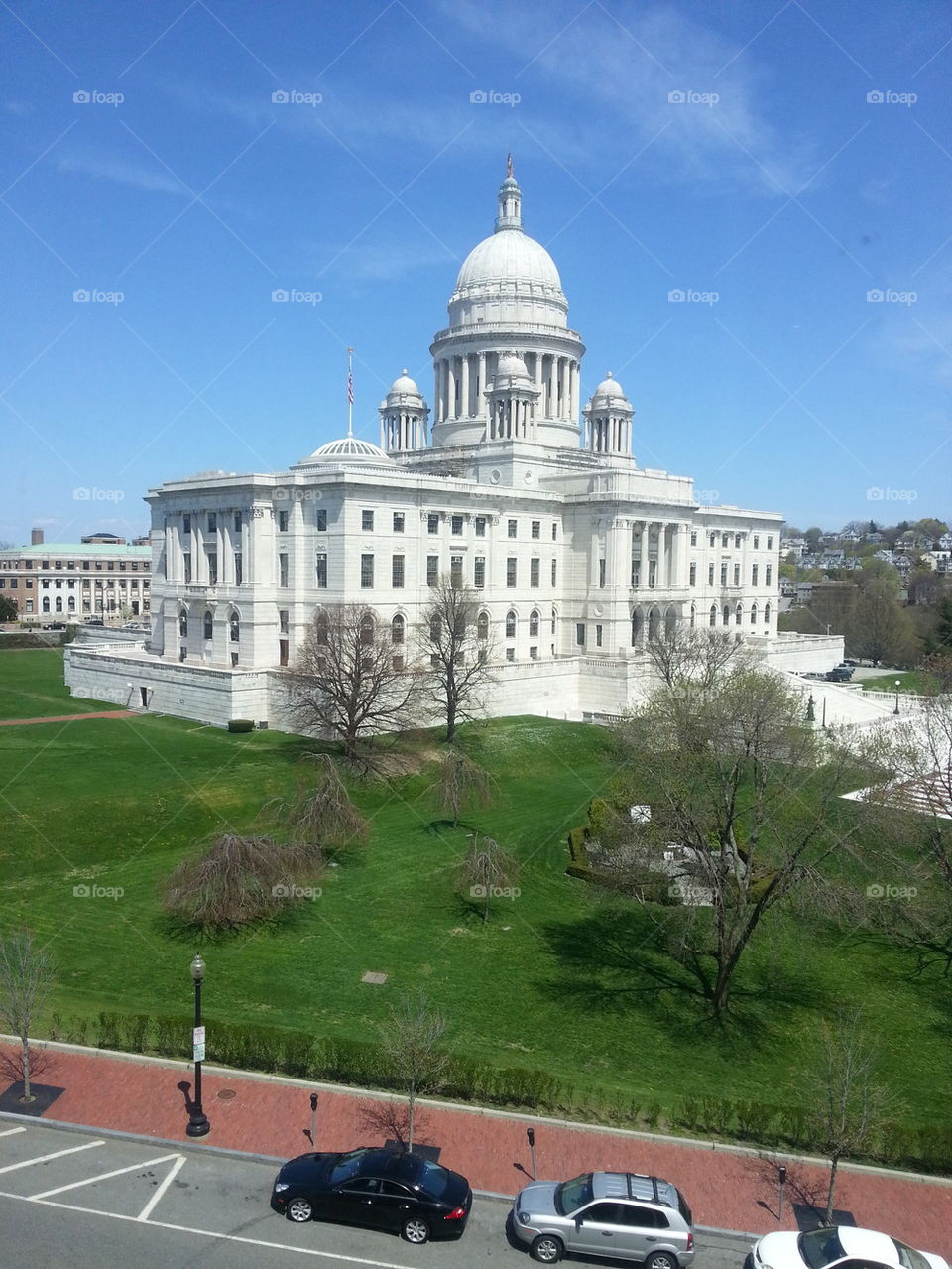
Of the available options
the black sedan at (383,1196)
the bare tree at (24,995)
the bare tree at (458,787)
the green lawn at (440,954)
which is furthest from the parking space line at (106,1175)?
the bare tree at (458,787)

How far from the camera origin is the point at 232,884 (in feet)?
91.4

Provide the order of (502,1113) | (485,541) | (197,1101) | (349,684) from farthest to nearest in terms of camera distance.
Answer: (485,541), (349,684), (502,1113), (197,1101)

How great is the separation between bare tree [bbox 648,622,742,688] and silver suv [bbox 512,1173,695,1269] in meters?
35.7

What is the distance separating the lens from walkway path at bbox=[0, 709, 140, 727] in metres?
51.8

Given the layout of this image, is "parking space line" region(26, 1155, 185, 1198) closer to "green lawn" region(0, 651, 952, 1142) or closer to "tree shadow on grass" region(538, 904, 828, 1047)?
"green lawn" region(0, 651, 952, 1142)

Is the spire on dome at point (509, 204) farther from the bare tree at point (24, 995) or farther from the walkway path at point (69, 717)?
the bare tree at point (24, 995)

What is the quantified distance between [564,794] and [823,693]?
88.1 ft

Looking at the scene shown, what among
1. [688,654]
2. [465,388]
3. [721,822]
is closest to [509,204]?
[465,388]

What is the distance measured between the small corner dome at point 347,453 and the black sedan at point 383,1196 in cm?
5325

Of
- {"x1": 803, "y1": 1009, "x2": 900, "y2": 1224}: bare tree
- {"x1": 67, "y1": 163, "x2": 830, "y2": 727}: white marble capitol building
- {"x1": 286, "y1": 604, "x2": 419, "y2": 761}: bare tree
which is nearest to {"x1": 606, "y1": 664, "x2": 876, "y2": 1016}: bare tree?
{"x1": 803, "y1": 1009, "x2": 900, "y2": 1224}: bare tree

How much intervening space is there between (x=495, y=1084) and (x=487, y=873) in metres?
9.83

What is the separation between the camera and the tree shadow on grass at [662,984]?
23922 mm

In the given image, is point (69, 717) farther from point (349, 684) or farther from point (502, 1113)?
point (502, 1113)

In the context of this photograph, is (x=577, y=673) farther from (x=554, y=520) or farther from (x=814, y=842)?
(x=814, y=842)
